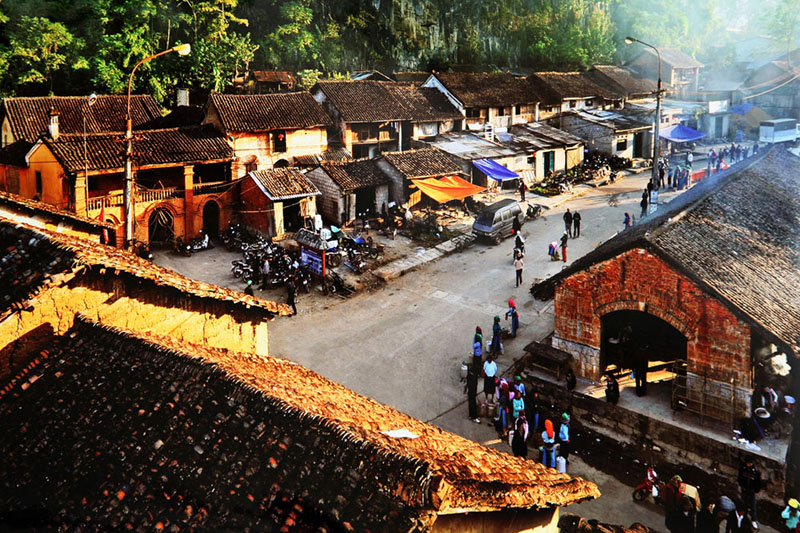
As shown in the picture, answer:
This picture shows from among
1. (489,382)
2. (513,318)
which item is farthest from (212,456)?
(513,318)

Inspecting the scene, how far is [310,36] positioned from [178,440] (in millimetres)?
46687

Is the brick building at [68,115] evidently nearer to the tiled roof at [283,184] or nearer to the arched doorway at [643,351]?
the tiled roof at [283,184]

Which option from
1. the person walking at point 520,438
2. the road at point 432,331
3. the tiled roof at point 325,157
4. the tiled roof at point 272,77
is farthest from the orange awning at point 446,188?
the tiled roof at point 272,77

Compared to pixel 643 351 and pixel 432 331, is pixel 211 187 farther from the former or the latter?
pixel 643 351

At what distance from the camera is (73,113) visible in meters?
31.2

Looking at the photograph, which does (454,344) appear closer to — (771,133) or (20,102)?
(20,102)

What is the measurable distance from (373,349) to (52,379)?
11263 millimetres

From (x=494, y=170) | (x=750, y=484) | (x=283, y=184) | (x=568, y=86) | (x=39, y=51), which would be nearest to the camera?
(x=750, y=484)

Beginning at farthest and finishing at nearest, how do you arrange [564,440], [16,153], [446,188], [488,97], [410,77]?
[410,77], [488,97], [446,188], [16,153], [564,440]

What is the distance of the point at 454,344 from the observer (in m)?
18.7

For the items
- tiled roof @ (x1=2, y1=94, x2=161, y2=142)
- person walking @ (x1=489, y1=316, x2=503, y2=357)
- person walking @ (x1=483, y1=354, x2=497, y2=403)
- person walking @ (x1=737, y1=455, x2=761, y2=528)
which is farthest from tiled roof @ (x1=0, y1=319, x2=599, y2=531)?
tiled roof @ (x1=2, y1=94, x2=161, y2=142)

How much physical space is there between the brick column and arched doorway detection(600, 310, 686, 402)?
1958 centimetres

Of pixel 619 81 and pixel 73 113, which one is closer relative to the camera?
pixel 73 113

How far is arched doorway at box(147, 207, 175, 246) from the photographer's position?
2755 centimetres
